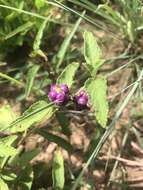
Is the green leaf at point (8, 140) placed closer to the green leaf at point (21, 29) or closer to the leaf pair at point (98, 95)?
the leaf pair at point (98, 95)

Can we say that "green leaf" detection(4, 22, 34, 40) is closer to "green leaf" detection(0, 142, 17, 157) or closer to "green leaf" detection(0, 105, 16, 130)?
"green leaf" detection(0, 105, 16, 130)

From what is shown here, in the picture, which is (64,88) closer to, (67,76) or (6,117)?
(67,76)

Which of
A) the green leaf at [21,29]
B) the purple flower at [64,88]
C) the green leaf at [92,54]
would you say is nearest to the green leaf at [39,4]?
the green leaf at [21,29]

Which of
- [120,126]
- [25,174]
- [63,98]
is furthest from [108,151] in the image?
[63,98]

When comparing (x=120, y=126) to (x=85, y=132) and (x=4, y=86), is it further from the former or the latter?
(x=4, y=86)

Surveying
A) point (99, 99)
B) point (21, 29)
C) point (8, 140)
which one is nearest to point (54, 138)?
point (8, 140)
